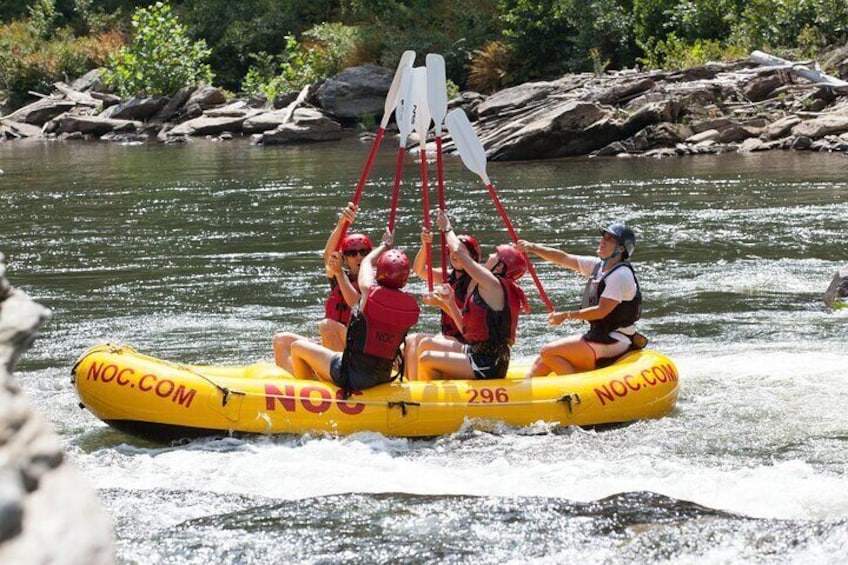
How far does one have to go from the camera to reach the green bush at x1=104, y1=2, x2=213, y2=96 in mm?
31453

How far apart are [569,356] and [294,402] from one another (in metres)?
1.85

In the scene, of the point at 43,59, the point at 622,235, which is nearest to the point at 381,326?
the point at 622,235

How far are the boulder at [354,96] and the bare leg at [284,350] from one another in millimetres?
21205

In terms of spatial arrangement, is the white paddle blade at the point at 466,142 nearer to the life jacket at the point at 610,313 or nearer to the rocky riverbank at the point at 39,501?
the life jacket at the point at 610,313

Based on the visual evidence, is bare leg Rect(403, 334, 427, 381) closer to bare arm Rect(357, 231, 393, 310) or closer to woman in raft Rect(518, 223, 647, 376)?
bare arm Rect(357, 231, 393, 310)

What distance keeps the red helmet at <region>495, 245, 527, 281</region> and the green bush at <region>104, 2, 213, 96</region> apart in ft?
83.3

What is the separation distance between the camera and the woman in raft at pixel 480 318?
742 cm

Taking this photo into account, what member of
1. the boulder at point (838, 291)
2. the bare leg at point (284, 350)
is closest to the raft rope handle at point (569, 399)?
the bare leg at point (284, 350)

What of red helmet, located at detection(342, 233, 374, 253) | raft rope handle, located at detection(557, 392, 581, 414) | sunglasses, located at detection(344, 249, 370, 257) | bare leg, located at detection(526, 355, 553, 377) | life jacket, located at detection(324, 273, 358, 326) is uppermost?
red helmet, located at detection(342, 233, 374, 253)

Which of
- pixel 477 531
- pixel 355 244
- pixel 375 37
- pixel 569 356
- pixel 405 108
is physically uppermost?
pixel 375 37

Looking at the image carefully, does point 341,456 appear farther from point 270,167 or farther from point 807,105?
point 807,105

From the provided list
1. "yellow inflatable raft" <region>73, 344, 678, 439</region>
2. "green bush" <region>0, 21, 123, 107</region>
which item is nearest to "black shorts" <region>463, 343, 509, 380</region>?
"yellow inflatable raft" <region>73, 344, 678, 439</region>

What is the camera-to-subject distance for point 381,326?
7.11 meters

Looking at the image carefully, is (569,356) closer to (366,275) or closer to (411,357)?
(411,357)
